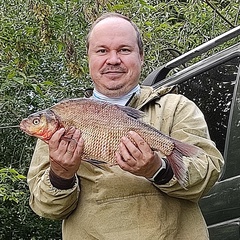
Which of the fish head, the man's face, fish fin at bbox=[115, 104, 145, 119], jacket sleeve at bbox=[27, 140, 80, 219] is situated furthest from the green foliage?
fish fin at bbox=[115, 104, 145, 119]

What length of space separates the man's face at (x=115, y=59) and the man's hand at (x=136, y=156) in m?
0.42

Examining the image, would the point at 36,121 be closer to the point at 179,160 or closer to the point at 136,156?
the point at 136,156

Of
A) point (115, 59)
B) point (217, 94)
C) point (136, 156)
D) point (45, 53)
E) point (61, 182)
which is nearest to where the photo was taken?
point (136, 156)

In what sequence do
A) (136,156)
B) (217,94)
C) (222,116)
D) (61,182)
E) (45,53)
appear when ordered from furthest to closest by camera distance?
(45,53) < (217,94) < (222,116) < (61,182) < (136,156)

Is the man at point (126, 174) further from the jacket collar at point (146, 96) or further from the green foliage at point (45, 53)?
the green foliage at point (45, 53)

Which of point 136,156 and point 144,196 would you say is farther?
point 144,196

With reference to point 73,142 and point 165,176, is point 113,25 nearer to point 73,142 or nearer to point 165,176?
point 73,142

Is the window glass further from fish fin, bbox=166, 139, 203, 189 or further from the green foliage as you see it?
the green foliage

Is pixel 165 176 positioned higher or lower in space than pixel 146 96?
lower

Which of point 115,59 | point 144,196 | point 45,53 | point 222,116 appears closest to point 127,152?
point 144,196

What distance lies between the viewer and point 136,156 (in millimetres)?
2365

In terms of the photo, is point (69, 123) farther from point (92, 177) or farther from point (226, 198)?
point (226, 198)

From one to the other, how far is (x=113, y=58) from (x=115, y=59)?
13 millimetres

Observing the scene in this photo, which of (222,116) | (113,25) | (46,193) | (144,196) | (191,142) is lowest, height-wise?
(46,193)
